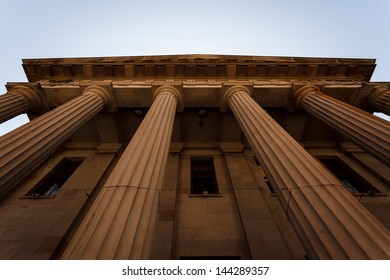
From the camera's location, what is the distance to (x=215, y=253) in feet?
27.3

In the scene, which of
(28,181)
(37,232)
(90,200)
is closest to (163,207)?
(90,200)

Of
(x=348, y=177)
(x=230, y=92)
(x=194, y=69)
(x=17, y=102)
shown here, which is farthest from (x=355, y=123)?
Answer: (x=17, y=102)

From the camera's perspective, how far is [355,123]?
29.3 ft

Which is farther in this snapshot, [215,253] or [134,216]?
[215,253]

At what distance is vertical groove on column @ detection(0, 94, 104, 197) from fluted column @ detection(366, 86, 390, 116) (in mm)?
18632

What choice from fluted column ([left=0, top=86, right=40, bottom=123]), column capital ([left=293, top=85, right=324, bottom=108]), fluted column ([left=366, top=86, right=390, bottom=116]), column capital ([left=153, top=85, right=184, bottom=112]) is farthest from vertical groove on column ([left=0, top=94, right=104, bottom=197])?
fluted column ([left=366, top=86, right=390, bottom=116])

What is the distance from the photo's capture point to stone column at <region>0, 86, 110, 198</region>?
6.18m

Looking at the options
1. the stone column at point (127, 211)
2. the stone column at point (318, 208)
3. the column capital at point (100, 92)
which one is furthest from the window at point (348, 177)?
the column capital at point (100, 92)

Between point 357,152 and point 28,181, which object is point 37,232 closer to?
point 28,181

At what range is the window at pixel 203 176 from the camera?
13.0m

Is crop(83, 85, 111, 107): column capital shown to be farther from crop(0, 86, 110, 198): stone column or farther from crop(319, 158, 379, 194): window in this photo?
crop(319, 158, 379, 194): window

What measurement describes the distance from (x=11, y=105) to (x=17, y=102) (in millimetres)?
534

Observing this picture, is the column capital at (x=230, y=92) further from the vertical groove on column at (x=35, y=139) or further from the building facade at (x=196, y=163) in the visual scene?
the vertical groove on column at (x=35, y=139)
